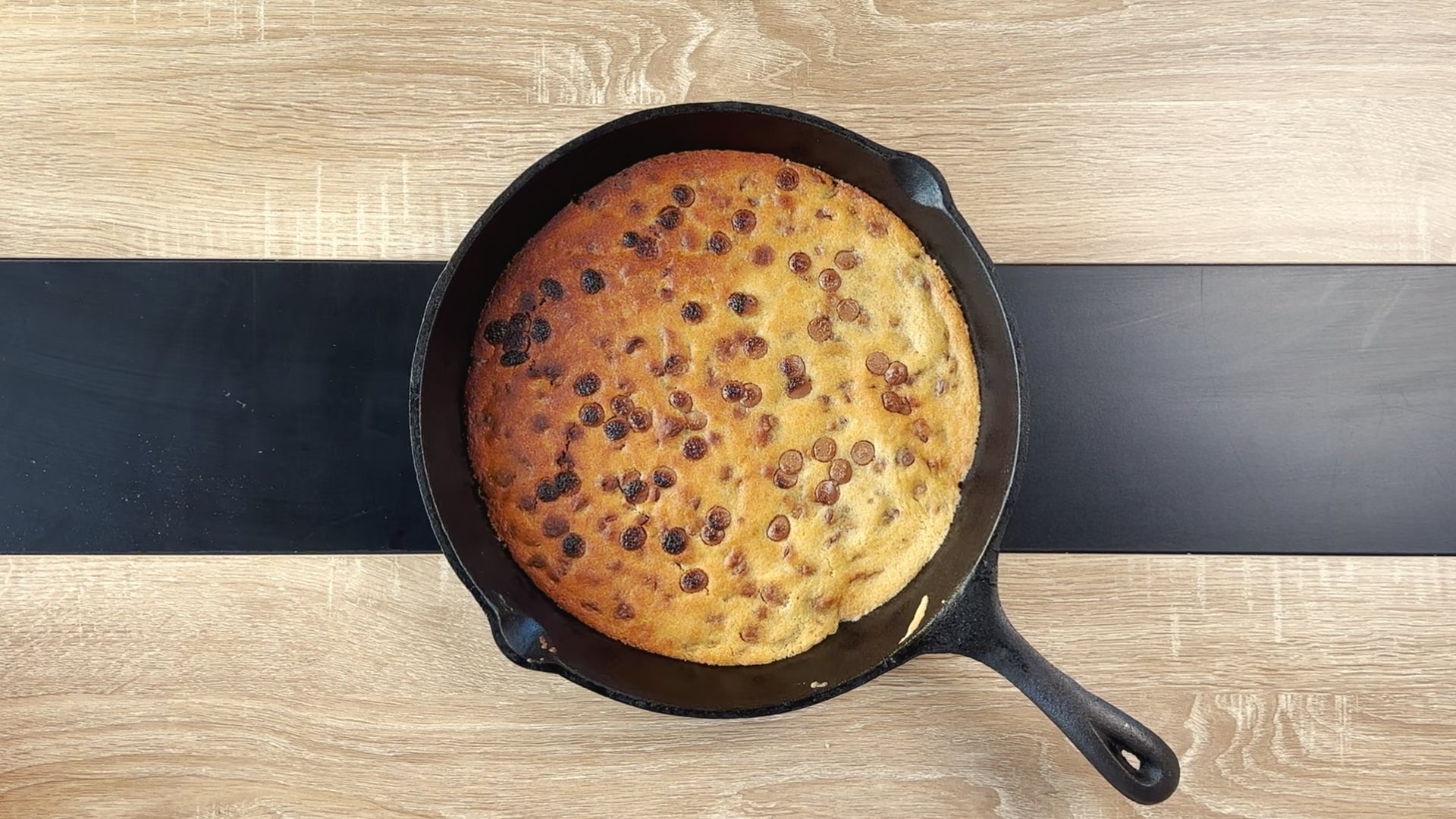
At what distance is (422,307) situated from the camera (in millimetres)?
1662

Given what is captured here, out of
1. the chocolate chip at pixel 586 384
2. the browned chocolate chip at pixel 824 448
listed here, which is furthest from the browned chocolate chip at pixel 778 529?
the chocolate chip at pixel 586 384

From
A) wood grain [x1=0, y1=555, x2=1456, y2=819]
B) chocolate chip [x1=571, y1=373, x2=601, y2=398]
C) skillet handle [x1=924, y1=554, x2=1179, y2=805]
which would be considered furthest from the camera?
wood grain [x1=0, y1=555, x2=1456, y2=819]

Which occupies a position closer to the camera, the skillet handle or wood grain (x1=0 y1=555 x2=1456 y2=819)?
the skillet handle

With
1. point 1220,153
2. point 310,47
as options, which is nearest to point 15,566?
point 310,47

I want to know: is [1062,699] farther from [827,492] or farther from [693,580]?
[693,580]

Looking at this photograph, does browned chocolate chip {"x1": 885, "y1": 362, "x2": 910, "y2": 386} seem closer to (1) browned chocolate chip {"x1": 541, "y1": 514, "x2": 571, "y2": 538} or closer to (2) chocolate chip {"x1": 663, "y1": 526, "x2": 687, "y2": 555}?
(2) chocolate chip {"x1": 663, "y1": 526, "x2": 687, "y2": 555}

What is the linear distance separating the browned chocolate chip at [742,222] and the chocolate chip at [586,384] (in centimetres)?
33

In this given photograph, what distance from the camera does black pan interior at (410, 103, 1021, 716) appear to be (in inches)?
54.0

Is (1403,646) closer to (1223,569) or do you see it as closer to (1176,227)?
(1223,569)

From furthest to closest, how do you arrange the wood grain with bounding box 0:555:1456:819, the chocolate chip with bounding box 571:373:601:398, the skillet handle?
the wood grain with bounding box 0:555:1456:819 < the chocolate chip with bounding box 571:373:601:398 < the skillet handle

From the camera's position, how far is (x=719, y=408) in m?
1.49

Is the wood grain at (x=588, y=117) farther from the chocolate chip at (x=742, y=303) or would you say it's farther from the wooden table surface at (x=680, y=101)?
the chocolate chip at (x=742, y=303)

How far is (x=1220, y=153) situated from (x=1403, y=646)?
949mm

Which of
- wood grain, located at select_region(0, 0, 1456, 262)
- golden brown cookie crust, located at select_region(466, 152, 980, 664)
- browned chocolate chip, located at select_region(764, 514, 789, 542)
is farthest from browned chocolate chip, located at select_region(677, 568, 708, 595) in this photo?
wood grain, located at select_region(0, 0, 1456, 262)
